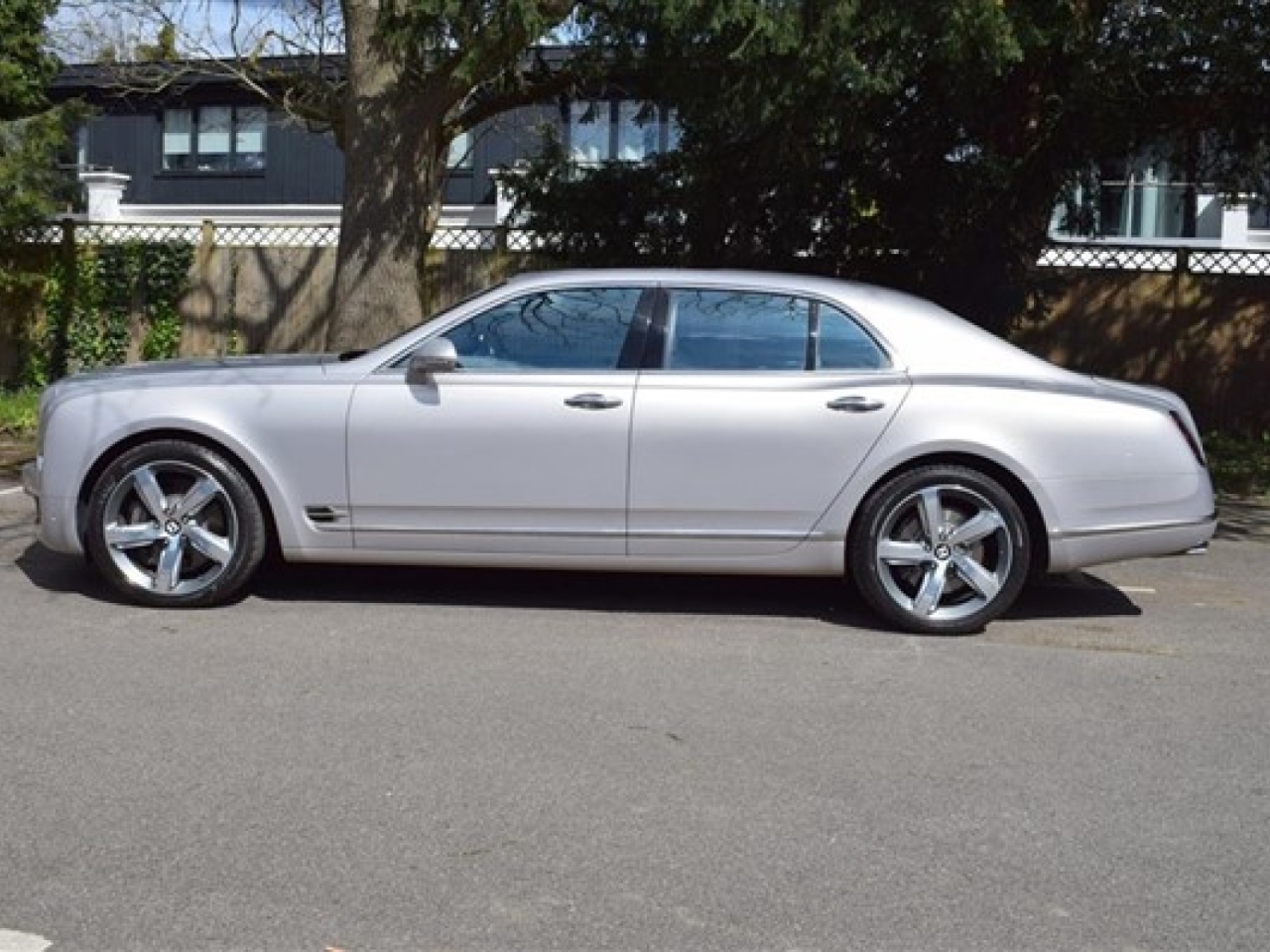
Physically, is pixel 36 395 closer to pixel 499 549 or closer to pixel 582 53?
pixel 582 53

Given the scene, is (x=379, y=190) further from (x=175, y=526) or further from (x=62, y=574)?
(x=175, y=526)

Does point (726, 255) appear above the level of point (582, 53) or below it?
below

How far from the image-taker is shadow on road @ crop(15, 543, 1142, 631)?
738 cm

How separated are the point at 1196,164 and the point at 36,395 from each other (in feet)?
34.3

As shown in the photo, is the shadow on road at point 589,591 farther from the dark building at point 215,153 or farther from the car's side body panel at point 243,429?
the dark building at point 215,153

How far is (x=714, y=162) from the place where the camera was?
12086mm

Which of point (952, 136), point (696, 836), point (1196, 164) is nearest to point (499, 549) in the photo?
point (696, 836)

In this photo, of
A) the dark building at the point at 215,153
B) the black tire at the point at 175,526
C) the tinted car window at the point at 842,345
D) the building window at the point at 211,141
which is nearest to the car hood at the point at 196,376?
the black tire at the point at 175,526

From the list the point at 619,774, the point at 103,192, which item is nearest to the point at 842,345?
the point at 619,774

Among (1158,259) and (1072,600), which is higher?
(1158,259)

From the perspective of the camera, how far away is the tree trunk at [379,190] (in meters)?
11.0

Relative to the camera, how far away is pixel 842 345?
7.01 metres

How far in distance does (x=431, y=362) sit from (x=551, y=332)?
0.57 metres

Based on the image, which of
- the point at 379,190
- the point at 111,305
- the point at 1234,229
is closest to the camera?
the point at 379,190
